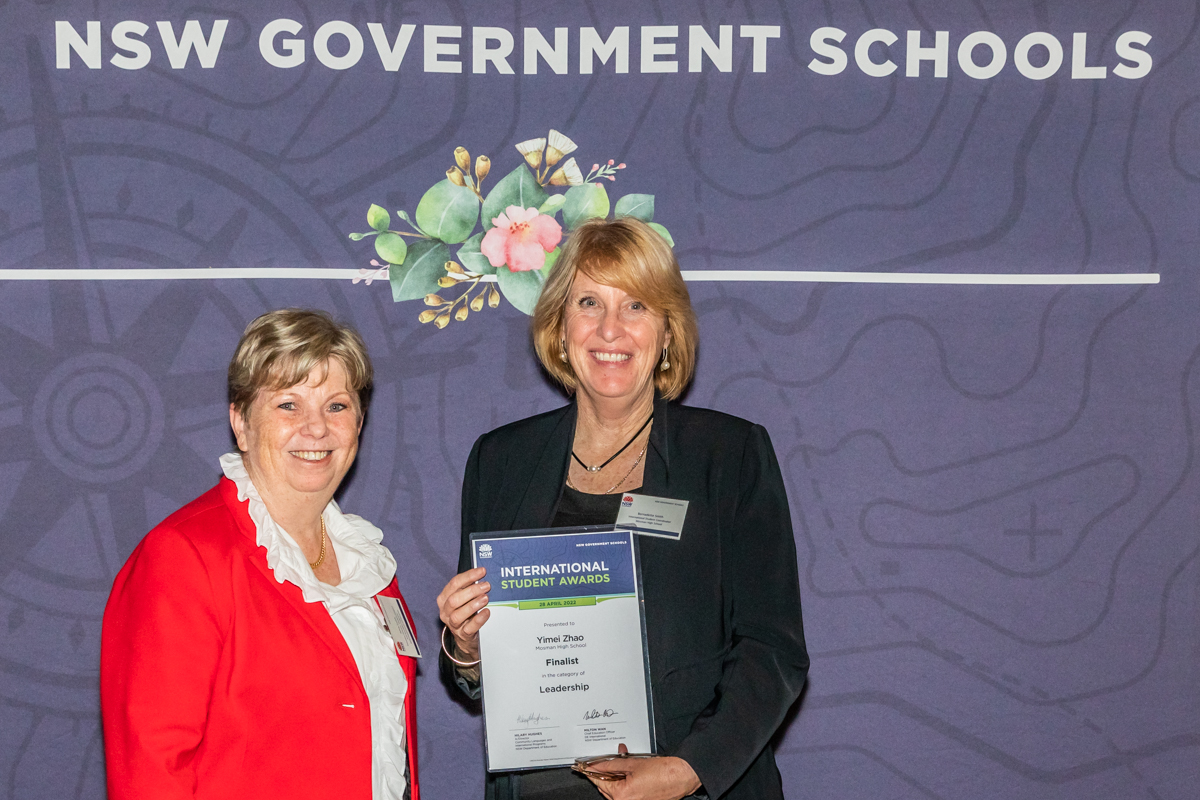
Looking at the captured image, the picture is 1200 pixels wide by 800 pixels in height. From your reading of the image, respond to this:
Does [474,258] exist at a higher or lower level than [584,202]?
lower

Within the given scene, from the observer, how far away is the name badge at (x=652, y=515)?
2.17 meters

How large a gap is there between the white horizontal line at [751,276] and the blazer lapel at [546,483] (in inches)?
37.5

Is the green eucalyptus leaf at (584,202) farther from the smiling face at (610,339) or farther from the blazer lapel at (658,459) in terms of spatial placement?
the blazer lapel at (658,459)

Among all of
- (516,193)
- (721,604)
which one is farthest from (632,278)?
(516,193)

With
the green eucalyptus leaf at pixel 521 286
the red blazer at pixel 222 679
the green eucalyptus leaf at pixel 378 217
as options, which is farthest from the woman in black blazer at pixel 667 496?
the green eucalyptus leaf at pixel 378 217

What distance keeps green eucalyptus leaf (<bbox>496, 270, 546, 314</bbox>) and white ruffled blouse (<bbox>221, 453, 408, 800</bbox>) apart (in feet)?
3.77

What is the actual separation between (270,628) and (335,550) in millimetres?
383

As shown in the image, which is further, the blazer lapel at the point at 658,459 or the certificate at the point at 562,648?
the blazer lapel at the point at 658,459

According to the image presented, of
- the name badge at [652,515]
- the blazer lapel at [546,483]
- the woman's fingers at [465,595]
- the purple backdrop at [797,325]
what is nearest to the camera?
the woman's fingers at [465,595]

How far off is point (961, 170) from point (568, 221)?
4.24 feet

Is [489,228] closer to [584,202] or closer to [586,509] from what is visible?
[584,202]

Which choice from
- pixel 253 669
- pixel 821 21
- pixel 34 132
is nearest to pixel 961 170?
pixel 821 21

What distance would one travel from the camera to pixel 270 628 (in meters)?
1.99

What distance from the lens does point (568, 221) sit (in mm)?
3158
